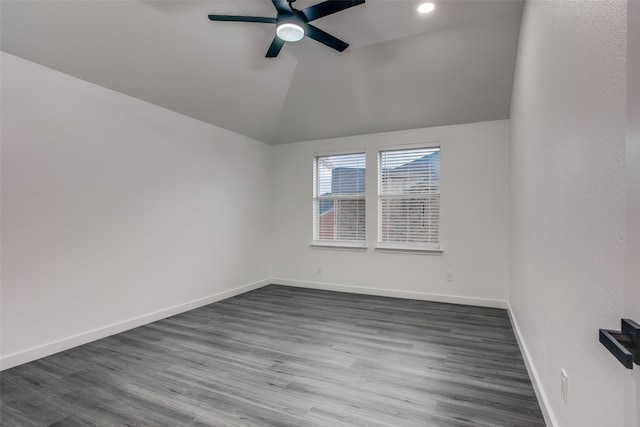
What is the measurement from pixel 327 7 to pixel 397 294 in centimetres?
375

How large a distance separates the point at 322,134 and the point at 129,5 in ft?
9.94

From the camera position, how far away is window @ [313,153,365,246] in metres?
5.02

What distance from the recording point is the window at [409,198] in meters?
4.51

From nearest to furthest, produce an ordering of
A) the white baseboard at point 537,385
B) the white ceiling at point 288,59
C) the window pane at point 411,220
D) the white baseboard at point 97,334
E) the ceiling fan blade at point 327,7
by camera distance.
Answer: the white baseboard at point 537,385, the ceiling fan blade at point 327,7, the white baseboard at point 97,334, the white ceiling at point 288,59, the window pane at point 411,220

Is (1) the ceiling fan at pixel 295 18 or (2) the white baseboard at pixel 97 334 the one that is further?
(2) the white baseboard at pixel 97 334

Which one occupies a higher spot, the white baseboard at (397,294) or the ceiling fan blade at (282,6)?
the ceiling fan blade at (282,6)

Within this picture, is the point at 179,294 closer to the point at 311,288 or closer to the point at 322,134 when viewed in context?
the point at 311,288

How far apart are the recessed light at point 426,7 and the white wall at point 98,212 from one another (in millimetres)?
2976

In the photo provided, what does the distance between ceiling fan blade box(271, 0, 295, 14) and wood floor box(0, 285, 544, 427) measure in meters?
2.82

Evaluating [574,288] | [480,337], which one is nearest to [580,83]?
[574,288]

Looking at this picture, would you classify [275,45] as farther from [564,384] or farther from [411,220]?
[564,384]

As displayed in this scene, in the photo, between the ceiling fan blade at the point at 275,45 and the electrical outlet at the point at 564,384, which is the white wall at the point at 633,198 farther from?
the ceiling fan blade at the point at 275,45

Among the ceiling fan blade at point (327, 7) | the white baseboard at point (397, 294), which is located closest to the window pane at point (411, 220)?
the white baseboard at point (397, 294)

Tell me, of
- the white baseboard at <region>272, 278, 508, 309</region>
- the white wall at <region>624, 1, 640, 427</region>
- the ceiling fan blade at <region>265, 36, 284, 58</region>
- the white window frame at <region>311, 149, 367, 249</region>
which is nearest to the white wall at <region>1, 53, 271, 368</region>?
the white baseboard at <region>272, 278, 508, 309</region>
